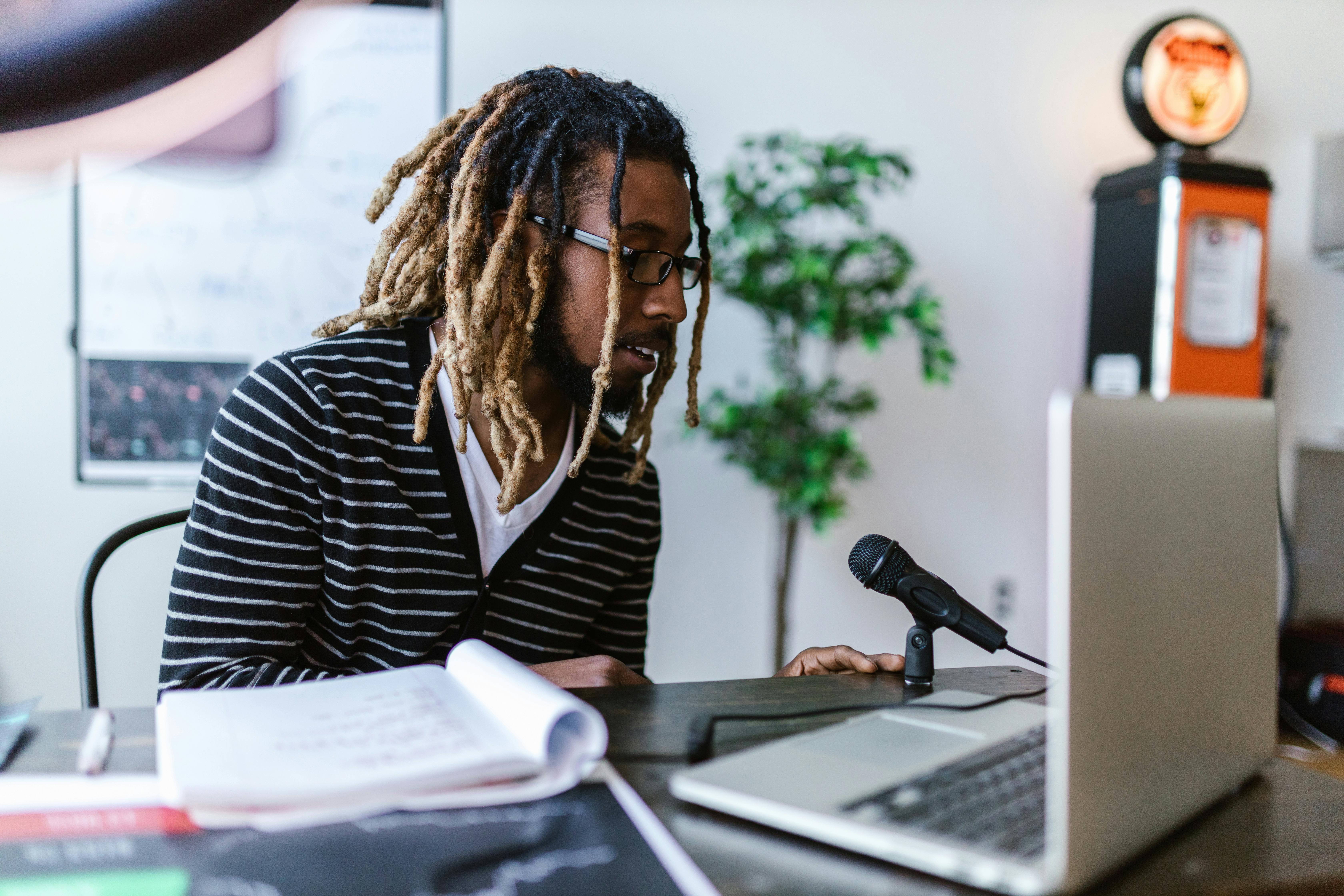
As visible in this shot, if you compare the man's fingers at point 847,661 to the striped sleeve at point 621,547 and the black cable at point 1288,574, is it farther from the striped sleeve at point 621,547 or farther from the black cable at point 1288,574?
the black cable at point 1288,574

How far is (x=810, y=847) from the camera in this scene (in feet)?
1.87

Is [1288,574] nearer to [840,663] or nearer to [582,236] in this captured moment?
[840,663]

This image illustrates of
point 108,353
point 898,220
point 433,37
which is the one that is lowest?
point 108,353

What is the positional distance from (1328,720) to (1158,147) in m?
1.52

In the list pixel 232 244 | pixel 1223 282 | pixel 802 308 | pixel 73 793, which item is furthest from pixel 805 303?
pixel 73 793

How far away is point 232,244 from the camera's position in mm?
2172

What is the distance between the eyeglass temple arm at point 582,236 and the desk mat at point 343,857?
784mm

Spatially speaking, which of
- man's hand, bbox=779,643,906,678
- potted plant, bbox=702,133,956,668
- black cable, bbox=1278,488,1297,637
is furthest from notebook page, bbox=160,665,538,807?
black cable, bbox=1278,488,1297,637

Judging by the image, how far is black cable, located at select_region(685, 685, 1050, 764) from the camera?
27.9 inches

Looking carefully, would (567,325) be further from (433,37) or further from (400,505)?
(433,37)

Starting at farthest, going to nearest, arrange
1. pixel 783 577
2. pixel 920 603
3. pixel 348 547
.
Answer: pixel 783 577
pixel 348 547
pixel 920 603

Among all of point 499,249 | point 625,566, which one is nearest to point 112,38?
point 499,249

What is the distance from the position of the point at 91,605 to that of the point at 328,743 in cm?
65

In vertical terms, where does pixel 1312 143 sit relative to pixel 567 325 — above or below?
above
